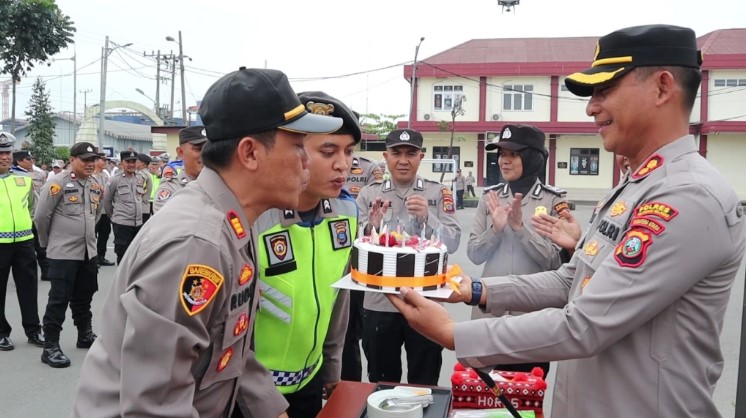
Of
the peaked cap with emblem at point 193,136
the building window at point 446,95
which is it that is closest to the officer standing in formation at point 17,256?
the peaked cap with emblem at point 193,136

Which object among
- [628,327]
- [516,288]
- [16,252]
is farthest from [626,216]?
[16,252]

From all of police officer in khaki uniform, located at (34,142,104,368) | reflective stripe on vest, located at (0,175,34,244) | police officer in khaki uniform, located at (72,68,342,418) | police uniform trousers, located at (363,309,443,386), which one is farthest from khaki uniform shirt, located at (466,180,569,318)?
reflective stripe on vest, located at (0,175,34,244)

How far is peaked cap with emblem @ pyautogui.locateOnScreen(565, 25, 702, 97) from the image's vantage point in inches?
69.6

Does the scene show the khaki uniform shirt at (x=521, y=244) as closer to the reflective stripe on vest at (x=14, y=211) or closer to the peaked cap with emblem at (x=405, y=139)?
the peaked cap with emblem at (x=405, y=139)

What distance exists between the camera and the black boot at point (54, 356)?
213 inches

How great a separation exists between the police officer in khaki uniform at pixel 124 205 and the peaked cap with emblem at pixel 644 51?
30.9 ft

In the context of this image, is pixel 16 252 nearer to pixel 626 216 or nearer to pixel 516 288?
pixel 516 288

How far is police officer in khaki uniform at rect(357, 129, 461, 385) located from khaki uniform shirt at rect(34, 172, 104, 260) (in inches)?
119

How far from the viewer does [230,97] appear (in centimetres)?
167

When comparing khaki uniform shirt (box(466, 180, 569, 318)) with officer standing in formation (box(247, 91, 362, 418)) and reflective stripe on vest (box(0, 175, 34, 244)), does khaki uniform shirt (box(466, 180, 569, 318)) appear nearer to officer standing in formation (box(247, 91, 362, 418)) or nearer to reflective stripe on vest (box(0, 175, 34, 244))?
officer standing in formation (box(247, 91, 362, 418))

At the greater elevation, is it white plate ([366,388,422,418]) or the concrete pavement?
white plate ([366,388,422,418])

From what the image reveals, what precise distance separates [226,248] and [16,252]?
5.79 m

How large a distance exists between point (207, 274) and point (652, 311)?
1.18 metres

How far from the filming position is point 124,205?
10023 mm
